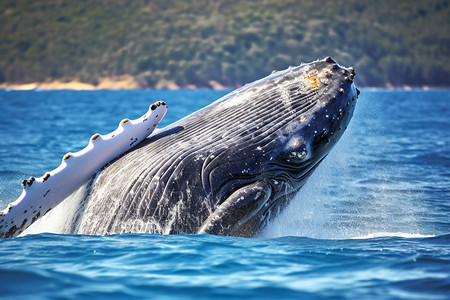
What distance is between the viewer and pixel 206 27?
158 m

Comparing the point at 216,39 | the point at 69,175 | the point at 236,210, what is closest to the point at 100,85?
the point at 216,39

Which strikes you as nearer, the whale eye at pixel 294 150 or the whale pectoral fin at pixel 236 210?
the whale pectoral fin at pixel 236 210

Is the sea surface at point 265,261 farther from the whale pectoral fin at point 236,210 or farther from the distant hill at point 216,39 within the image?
the distant hill at point 216,39

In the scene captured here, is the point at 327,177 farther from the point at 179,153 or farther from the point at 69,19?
the point at 69,19

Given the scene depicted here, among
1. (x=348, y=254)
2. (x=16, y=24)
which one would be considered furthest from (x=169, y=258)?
(x=16, y=24)

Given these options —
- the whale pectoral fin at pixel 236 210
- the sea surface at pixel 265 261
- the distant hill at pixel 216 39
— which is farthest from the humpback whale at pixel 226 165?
the distant hill at pixel 216 39

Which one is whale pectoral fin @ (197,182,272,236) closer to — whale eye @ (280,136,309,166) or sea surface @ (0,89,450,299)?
sea surface @ (0,89,450,299)

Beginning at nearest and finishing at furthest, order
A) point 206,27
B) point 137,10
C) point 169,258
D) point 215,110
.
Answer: point 169,258 → point 215,110 → point 206,27 → point 137,10

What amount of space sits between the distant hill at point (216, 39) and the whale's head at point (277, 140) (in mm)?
127426

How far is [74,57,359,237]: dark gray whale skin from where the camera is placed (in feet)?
19.8

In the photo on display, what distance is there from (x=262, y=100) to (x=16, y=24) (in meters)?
165

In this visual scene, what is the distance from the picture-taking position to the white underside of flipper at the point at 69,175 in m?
5.78

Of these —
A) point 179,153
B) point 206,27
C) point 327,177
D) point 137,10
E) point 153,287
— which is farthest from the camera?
point 137,10

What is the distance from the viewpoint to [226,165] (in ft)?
20.0
